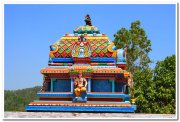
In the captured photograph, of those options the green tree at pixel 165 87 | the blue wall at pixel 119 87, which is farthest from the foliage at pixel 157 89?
the blue wall at pixel 119 87

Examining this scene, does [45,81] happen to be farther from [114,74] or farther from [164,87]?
[164,87]

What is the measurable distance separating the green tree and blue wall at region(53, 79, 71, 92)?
30.3ft

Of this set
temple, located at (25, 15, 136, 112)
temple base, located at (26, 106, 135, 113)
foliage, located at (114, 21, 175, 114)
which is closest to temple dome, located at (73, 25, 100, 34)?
temple, located at (25, 15, 136, 112)

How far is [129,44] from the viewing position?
95.1 feet

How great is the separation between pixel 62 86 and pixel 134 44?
13884mm

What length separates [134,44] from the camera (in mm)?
28906

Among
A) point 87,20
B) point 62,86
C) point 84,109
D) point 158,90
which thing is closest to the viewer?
point 84,109

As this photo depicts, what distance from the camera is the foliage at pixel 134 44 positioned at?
28.6 metres

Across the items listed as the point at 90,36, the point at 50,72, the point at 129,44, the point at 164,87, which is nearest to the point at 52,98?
the point at 50,72

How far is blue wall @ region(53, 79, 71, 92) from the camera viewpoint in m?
16.0

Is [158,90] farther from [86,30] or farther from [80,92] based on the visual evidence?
[80,92]

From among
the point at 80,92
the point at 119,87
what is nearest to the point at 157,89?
the point at 119,87

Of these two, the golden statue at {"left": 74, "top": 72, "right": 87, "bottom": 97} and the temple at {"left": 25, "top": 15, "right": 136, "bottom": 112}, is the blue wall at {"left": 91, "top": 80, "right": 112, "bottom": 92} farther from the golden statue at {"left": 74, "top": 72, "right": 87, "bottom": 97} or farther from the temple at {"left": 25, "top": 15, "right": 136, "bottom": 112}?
the golden statue at {"left": 74, "top": 72, "right": 87, "bottom": 97}

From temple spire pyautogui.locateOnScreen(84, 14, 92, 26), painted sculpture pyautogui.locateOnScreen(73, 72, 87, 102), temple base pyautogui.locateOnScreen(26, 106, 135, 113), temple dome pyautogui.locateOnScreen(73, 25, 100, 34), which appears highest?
temple spire pyautogui.locateOnScreen(84, 14, 92, 26)
